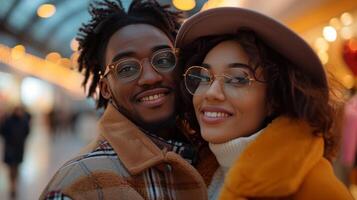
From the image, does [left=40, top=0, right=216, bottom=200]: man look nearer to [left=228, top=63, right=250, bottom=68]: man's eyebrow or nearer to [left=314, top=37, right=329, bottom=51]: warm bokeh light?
[left=228, top=63, right=250, bottom=68]: man's eyebrow

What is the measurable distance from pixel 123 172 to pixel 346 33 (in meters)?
5.22

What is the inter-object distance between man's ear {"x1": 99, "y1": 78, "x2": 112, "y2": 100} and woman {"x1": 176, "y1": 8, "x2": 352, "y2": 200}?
0.47 meters

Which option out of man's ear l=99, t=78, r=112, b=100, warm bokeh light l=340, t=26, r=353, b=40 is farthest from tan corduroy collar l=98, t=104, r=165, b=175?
warm bokeh light l=340, t=26, r=353, b=40

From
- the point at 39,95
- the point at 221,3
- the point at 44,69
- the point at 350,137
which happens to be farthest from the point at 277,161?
the point at 44,69

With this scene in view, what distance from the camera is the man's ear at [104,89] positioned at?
257cm

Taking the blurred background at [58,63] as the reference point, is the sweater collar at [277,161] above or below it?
above

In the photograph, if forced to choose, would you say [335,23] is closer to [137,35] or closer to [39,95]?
[137,35]

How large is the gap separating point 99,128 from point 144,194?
0.37 metres

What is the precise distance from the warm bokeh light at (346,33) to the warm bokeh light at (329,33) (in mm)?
254

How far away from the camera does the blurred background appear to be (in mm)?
6613

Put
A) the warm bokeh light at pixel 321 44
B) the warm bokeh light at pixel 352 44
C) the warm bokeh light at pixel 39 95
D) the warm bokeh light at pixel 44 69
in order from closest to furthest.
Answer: the warm bokeh light at pixel 352 44 → the warm bokeh light at pixel 321 44 → the warm bokeh light at pixel 44 69 → the warm bokeh light at pixel 39 95

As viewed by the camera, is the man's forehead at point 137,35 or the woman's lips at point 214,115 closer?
the woman's lips at point 214,115

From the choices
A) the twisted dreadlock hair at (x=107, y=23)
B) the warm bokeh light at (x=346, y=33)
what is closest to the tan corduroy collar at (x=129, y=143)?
the twisted dreadlock hair at (x=107, y=23)

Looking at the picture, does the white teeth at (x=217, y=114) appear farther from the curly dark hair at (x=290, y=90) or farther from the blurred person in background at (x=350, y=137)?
the blurred person in background at (x=350, y=137)
